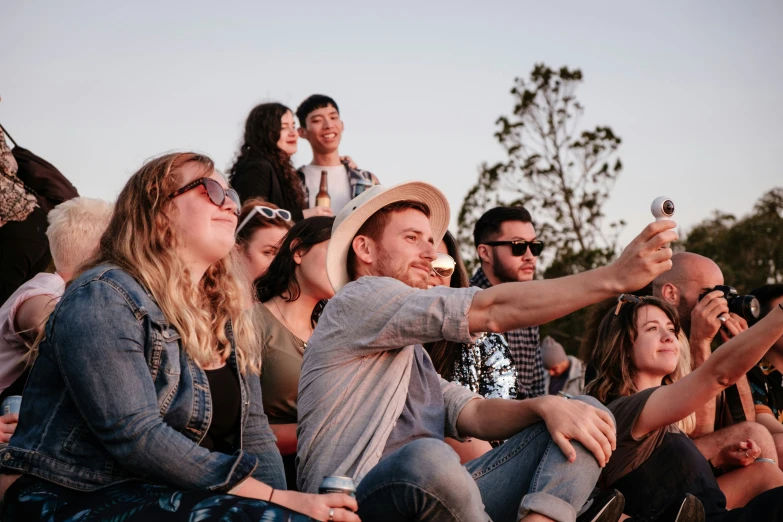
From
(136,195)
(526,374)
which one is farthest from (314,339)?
(526,374)

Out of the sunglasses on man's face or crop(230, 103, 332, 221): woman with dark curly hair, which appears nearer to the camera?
the sunglasses on man's face

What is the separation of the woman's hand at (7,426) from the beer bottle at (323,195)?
12.3 feet

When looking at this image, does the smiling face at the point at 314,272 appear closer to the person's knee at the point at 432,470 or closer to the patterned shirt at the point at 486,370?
the patterned shirt at the point at 486,370

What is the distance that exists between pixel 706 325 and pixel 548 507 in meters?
2.78

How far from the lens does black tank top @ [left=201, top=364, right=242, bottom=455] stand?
10.4ft

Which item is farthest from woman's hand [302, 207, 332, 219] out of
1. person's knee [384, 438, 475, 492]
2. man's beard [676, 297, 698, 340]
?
person's knee [384, 438, 475, 492]

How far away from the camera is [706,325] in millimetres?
5340

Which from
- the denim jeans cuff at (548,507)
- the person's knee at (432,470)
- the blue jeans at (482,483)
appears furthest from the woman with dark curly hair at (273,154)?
the person's knee at (432,470)

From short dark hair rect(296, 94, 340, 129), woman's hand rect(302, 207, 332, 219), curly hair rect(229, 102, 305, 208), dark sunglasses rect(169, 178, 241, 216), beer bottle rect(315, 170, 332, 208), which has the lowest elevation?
woman's hand rect(302, 207, 332, 219)

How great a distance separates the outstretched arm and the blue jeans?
34.8 inches

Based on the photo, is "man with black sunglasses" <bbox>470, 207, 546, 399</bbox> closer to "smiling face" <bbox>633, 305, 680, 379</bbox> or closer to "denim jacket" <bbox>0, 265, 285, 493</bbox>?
"smiling face" <bbox>633, 305, 680, 379</bbox>

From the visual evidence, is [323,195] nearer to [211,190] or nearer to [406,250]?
[406,250]

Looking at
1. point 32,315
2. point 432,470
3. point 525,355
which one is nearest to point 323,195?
point 525,355

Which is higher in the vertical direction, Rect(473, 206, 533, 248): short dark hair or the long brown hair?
Rect(473, 206, 533, 248): short dark hair
